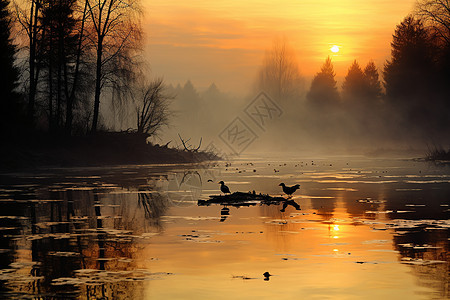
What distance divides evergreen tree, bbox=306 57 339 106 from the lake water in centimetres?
11730

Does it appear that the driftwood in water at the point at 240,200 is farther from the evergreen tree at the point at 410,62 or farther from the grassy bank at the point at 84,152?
the evergreen tree at the point at 410,62

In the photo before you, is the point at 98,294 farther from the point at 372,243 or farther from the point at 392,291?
the point at 372,243

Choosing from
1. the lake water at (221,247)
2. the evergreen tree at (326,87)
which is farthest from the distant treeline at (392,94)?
the lake water at (221,247)

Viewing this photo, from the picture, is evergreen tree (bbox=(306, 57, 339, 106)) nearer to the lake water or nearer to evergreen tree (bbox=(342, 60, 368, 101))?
evergreen tree (bbox=(342, 60, 368, 101))

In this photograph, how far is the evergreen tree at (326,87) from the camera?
145 meters

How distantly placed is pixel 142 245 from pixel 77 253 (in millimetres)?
1687

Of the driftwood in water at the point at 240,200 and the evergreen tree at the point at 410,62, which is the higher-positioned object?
the evergreen tree at the point at 410,62

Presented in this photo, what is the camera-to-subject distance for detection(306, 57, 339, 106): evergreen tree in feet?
474

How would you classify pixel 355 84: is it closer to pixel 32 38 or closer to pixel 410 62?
pixel 410 62

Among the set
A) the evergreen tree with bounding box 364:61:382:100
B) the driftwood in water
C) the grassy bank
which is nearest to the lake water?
the driftwood in water

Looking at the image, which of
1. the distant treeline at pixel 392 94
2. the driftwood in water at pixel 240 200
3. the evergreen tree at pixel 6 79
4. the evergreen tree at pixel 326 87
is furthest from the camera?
the evergreen tree at pixel 326 87

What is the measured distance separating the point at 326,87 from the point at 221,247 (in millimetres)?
132148

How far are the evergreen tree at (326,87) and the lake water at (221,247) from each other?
117 m

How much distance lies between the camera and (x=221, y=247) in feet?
50.3
